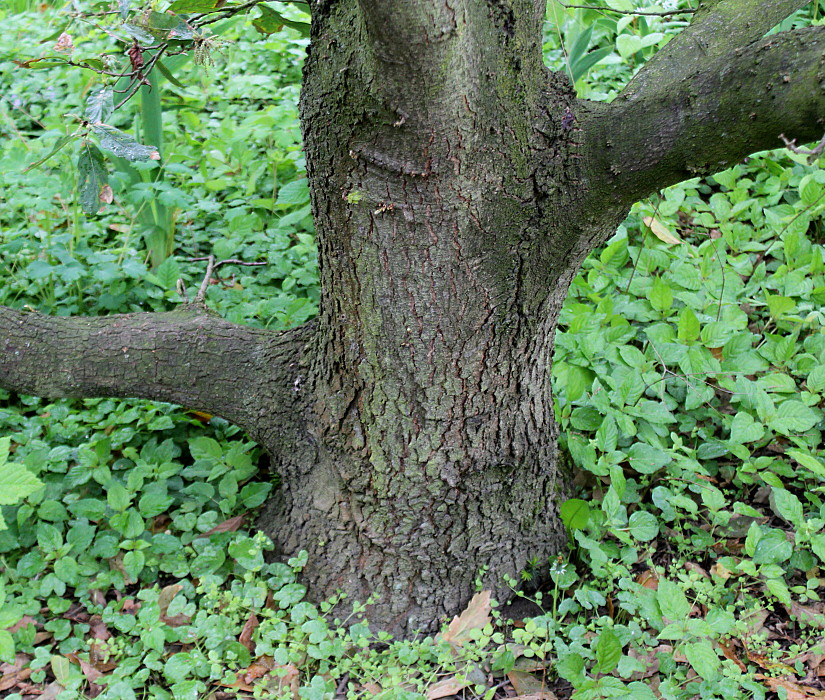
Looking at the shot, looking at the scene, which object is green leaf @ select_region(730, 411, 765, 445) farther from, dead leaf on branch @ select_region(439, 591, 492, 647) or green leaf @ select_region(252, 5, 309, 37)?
green leaf @ select_region(252, 5, 309, 37)

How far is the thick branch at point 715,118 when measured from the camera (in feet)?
3.55

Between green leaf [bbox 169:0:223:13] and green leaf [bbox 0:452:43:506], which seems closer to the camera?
green leaf [bbox 169:0:223:13]

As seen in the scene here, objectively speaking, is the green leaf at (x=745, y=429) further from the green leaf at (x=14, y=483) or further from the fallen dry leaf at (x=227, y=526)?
the green leaf at (x=14, y=483)

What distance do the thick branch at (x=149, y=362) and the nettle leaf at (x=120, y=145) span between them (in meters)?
0.61

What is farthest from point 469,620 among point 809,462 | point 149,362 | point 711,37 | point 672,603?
point 711,37

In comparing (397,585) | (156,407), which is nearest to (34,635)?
(156,407)

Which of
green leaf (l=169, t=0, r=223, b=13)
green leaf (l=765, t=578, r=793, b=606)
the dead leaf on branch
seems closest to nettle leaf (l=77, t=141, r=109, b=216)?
green leaf (l=169, t=0, r=223, b=13)

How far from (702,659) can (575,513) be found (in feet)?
1.52

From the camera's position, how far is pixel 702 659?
1.55m

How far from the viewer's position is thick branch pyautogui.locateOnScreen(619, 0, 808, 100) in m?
1.30

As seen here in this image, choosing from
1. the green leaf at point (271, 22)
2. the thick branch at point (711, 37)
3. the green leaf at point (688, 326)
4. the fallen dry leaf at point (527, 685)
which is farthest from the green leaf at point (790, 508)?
the green leaf at point (271, 22)

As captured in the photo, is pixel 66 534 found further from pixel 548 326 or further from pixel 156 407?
pixel 548 326

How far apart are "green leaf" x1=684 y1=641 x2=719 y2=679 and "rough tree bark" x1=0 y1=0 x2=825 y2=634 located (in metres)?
0.45

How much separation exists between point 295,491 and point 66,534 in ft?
2.17
